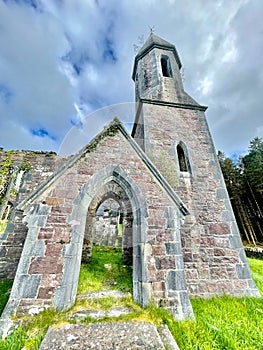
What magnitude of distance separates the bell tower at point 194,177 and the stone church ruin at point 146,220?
1.5 inches

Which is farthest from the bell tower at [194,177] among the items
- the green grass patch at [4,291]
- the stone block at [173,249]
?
the green grass patch at [4,291]

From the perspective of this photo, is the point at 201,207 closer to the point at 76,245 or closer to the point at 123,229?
the point at 123,229

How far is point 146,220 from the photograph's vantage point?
471 cm

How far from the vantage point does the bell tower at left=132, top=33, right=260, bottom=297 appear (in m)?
5.71

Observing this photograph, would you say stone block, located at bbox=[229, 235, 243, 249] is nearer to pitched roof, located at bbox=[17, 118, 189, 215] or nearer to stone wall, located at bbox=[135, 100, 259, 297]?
stone wall, located at bbox=[135, 100, 259, 297]

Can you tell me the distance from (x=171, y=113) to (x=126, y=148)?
15.5 ft

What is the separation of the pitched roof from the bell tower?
1.93 meters

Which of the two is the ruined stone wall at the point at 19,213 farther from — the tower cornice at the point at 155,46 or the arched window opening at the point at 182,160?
the tower cornice at the point at 155,46

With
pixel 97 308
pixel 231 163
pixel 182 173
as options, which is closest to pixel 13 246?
pixel 97 308

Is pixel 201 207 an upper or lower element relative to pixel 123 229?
upper

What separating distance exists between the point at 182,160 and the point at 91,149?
4.64 metres

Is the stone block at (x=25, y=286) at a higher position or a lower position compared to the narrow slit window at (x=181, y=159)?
lower

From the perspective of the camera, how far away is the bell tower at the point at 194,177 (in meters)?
5.71

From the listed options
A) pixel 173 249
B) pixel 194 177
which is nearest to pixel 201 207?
pixel 194 177
